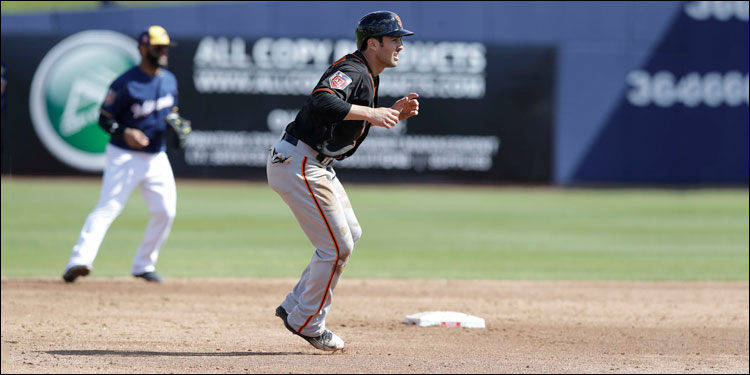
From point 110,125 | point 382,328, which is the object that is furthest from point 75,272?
point 382,328

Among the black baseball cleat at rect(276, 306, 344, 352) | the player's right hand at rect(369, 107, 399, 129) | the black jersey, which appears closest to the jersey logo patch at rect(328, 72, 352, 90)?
the black jersey

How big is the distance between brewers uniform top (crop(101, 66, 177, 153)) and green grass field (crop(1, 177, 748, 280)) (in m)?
1.58

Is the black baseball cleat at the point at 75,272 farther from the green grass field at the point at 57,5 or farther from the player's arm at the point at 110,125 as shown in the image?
the green grass field at the point at 57,5

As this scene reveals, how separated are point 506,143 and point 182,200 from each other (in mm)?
6535

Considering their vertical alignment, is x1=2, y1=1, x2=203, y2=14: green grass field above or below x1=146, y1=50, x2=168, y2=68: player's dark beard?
above

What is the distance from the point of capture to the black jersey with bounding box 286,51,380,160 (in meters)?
5.04

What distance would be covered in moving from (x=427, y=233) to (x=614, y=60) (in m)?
8.68

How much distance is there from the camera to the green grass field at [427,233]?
33.5 feet

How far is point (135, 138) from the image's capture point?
8141 mm

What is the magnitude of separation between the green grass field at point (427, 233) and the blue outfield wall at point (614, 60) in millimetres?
958

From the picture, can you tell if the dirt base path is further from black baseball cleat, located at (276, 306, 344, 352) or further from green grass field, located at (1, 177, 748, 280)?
green grass field, located at (1, 177, 748, 280)

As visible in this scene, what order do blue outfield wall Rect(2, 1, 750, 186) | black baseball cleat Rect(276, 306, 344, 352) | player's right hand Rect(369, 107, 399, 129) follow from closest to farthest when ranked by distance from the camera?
player's right hand Rect(369, 107, 399, 129) → black baseball cleat Rect(276, 306, 344, 352) → blue outfield wall Rect(2, 1, 750, 186)

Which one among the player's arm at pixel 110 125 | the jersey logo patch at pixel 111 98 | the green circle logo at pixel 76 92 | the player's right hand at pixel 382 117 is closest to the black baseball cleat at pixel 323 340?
the player's right hand at pixel 382 117

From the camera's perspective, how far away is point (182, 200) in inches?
659
